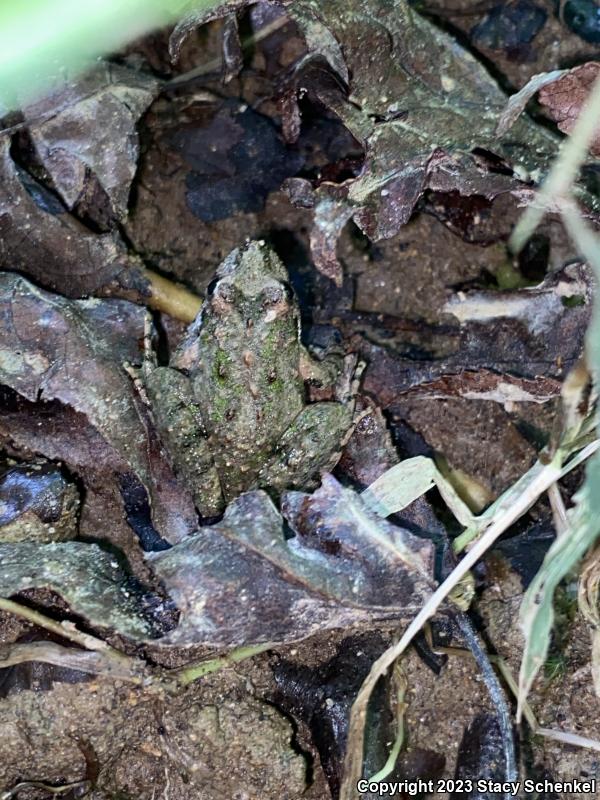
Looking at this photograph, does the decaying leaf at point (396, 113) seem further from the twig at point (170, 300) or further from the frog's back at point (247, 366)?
the twig at point (170, 300)

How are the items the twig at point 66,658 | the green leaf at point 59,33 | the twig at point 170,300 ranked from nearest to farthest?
1. the green leaf at point 59,33
2. the twig at point 66,658
3. the twig at point 170,300

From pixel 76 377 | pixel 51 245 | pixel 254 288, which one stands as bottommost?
pixel 254 288

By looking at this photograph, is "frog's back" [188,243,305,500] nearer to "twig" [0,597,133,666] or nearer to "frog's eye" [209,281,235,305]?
"frog's eye" [209,281,235,305]

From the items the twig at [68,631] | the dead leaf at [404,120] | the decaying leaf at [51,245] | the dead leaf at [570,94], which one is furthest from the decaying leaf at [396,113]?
the twig at [68,631]

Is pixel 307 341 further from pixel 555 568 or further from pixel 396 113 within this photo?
pixel 555 568

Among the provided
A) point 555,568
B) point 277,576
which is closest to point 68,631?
point 277,576

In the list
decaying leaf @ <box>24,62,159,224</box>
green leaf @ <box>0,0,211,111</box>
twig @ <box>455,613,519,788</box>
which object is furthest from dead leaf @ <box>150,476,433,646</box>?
decaying leaf @ <box>24,62,159,224</box>
